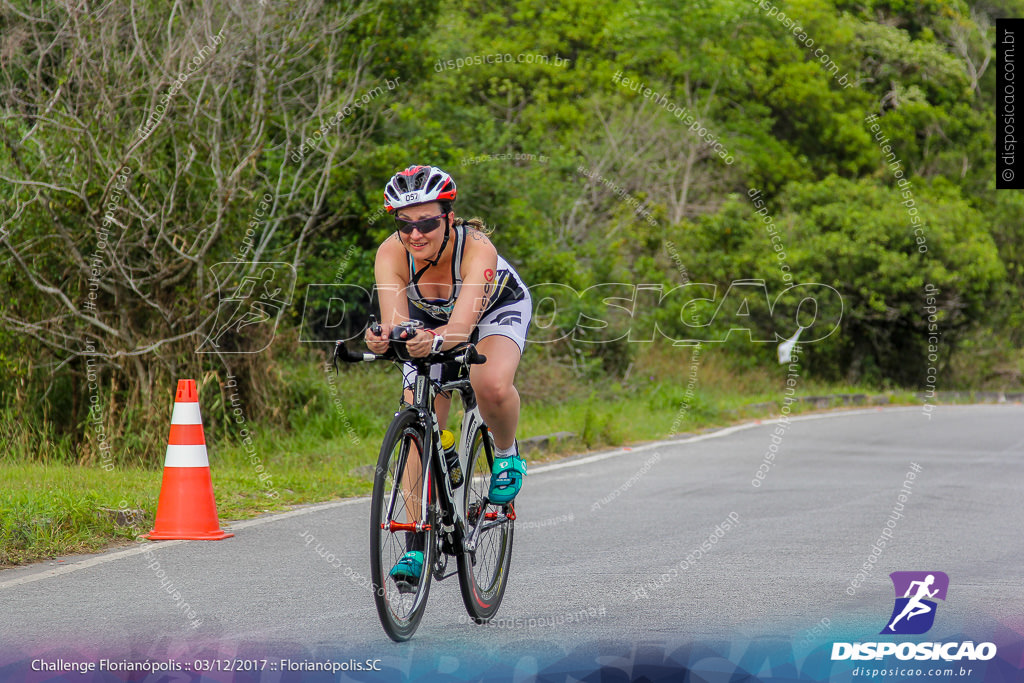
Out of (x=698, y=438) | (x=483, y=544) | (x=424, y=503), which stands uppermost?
(x=424, y=503)

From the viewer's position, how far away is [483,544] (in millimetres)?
5801

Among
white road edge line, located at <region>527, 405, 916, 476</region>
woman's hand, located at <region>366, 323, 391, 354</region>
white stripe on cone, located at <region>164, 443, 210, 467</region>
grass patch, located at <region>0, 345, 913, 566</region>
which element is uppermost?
woman's hand, located at <region>366, 323, 391, 354</region>

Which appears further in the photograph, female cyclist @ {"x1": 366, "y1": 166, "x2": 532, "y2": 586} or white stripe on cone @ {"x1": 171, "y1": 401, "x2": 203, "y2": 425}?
Answer: white stripe on cone @ {"x1": 171, "y1": 401, "x2": 203, "y2": 425}

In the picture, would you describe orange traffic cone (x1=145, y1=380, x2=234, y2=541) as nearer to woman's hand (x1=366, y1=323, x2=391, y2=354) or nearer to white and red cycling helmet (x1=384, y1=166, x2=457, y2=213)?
white and red cycling helmet (x1=384, y1=166, x2=457, y2=213)

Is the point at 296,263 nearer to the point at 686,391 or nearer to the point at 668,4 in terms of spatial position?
the point at 686,391

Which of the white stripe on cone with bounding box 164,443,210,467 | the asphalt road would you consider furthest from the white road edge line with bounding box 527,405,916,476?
the white stripe on cone with bounding box 164,443,210,467

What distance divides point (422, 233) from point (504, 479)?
1.27 metres

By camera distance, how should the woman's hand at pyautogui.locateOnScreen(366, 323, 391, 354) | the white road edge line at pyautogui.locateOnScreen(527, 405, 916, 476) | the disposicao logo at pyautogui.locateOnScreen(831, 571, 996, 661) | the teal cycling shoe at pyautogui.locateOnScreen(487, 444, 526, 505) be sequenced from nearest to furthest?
the woman's hand at pyautogui.locateOnScreen(366, 323, 391, 354) → the disposicao logo at pyautogui.locateOnScreen(831, 571, 996, 661) → the teal cycling shoe at pyautogui.locateOnScreen(487, 444, 526, 505) → the white road edge line at pyautogui.locateOnScreen(527, 405, 916, 476)

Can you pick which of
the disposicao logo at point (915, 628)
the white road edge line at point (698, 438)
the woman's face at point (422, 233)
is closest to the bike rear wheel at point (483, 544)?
the woman's face at point (422, 233)

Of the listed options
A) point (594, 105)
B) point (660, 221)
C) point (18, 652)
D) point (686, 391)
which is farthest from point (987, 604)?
point (594, 105)

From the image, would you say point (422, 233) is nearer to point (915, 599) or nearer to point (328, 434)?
point (915, 599)

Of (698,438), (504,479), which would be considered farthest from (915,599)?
(698,438)

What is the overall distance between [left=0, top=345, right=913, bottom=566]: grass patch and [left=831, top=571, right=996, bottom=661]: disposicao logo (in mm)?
4492

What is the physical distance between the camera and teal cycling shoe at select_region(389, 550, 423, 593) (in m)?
5.07
